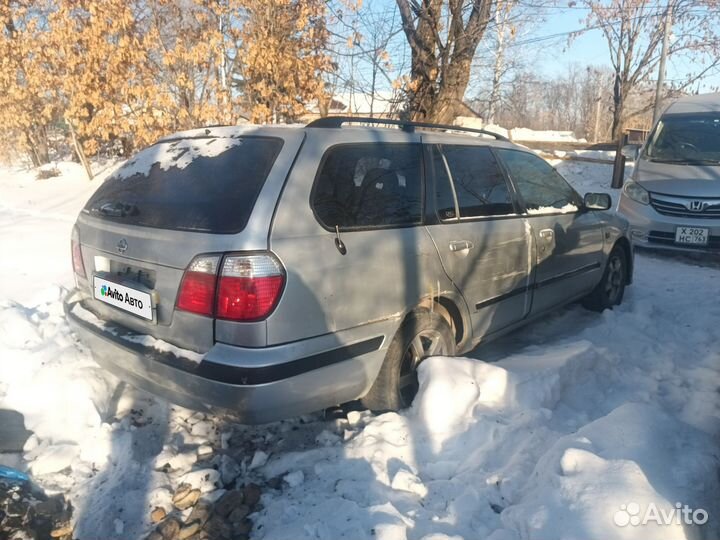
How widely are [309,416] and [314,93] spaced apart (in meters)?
6.97

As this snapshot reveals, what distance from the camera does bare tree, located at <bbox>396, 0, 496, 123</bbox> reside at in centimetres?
830

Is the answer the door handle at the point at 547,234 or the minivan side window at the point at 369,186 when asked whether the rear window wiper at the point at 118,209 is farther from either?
the door handle at the point at 547,234

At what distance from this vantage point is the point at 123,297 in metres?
2.63

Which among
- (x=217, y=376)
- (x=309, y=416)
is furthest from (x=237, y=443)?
(x=217, y=376)

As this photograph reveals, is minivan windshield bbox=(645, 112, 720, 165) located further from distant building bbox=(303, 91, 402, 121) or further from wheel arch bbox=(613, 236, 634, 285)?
distant building bbox=(303, 91, 402, 121)

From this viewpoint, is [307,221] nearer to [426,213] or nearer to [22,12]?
[426,213]

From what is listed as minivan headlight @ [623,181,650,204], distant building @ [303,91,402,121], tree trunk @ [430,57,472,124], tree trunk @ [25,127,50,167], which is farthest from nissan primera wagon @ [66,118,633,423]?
tree trunk @ [25,127,50,167]

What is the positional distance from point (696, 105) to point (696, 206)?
8.34 feet

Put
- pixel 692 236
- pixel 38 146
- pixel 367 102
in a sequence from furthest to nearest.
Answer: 1. pixel 38 146
2. pixel 367 102
3. pixel 692 236

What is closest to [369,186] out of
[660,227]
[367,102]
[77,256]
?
[77,256]

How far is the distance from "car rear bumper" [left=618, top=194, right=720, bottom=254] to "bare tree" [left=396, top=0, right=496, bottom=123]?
10.9 feet

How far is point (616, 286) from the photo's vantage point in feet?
16.9

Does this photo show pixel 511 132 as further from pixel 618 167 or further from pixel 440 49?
pixel 440 49

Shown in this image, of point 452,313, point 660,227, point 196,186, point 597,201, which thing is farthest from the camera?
point 660,227
